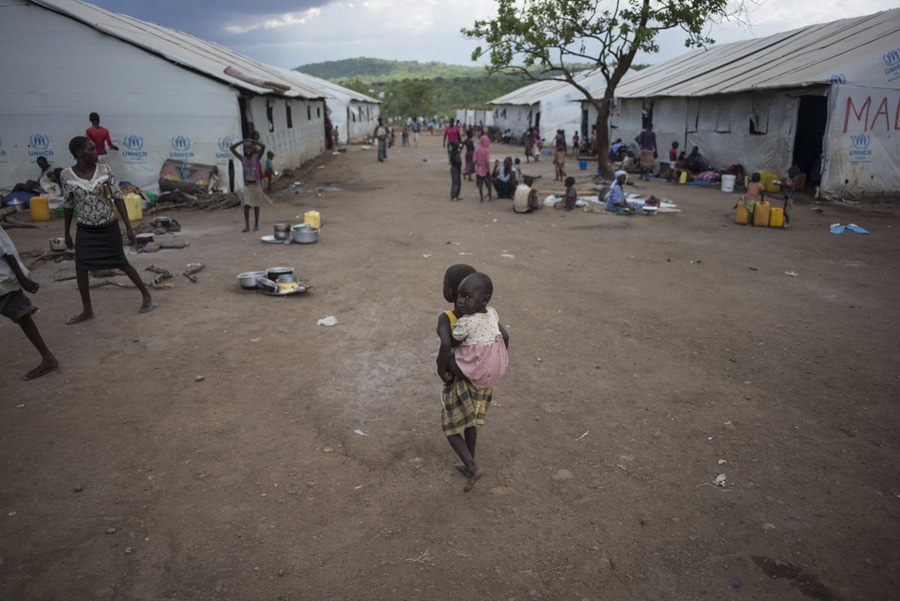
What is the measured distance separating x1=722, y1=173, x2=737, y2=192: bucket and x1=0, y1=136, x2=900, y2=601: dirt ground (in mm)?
9660

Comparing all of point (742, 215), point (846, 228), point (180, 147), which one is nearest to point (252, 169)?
point (180, 147)

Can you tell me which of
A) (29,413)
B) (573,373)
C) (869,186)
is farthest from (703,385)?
(869,186)

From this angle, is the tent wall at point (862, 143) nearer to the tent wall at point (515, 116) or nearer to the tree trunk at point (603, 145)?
the tree trunk at point (603, 145)

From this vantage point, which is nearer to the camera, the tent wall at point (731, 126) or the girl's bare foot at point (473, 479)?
the girl's bare foot at point (473, 479)

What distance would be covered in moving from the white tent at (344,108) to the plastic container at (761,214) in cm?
2949

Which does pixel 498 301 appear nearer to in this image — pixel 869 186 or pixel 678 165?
pixel 869 186

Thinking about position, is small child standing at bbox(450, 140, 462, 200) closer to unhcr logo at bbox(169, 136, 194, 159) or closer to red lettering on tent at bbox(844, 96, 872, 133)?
unhcr logo at bbox(169, 136, 194, 159)

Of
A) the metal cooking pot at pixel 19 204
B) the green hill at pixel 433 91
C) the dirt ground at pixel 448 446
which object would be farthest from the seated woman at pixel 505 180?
the metal cooking pot at pixel 19 204

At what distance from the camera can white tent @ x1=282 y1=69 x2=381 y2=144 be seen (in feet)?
126

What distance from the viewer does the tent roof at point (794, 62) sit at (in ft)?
45.0

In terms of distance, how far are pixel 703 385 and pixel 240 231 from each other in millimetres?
9177

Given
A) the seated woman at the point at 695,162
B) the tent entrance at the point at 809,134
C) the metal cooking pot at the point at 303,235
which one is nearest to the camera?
the metal cooking pot at the point at 303,235

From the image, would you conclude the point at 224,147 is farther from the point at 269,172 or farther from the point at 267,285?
the point at 267,285

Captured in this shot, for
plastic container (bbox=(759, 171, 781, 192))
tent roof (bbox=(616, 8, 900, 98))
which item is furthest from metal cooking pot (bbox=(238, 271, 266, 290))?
plastic container (bbox=(759, 171, 781, 192))
